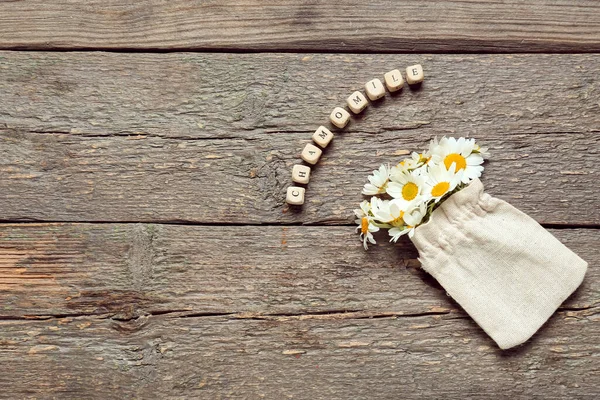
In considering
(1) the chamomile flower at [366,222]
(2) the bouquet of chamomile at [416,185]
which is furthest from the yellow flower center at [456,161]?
(1) the chamomile flower at [366,222]

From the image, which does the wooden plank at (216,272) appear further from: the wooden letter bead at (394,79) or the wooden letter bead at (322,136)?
the wooden letter bead at (394,79)

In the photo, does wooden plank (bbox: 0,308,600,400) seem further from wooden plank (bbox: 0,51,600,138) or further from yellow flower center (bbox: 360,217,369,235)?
wooden plank (bbox: 0,51,600,138)

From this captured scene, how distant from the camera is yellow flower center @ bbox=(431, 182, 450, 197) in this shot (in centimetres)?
87

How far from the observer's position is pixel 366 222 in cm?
91

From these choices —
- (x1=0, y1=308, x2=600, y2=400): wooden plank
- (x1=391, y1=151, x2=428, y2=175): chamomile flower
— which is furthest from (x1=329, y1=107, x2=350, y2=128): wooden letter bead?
(x1=0, y1=308, x2=600, y2=400): wooden plank

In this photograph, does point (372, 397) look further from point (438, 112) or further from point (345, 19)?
point (345, 19)

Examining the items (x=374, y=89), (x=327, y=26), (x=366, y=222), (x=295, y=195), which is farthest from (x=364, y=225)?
(x=327, y=26)

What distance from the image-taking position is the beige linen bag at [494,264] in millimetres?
888

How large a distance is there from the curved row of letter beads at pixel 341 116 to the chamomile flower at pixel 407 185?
124 mm

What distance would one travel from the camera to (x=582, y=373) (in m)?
0.91

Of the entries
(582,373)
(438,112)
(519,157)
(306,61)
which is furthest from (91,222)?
(582,373)

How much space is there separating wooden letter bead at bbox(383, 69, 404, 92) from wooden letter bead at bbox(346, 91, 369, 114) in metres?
0.05

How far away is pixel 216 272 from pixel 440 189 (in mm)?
369

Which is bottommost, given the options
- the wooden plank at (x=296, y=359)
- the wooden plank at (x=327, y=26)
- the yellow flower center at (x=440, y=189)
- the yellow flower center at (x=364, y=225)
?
the wooden plank at (x=296, y=359)
